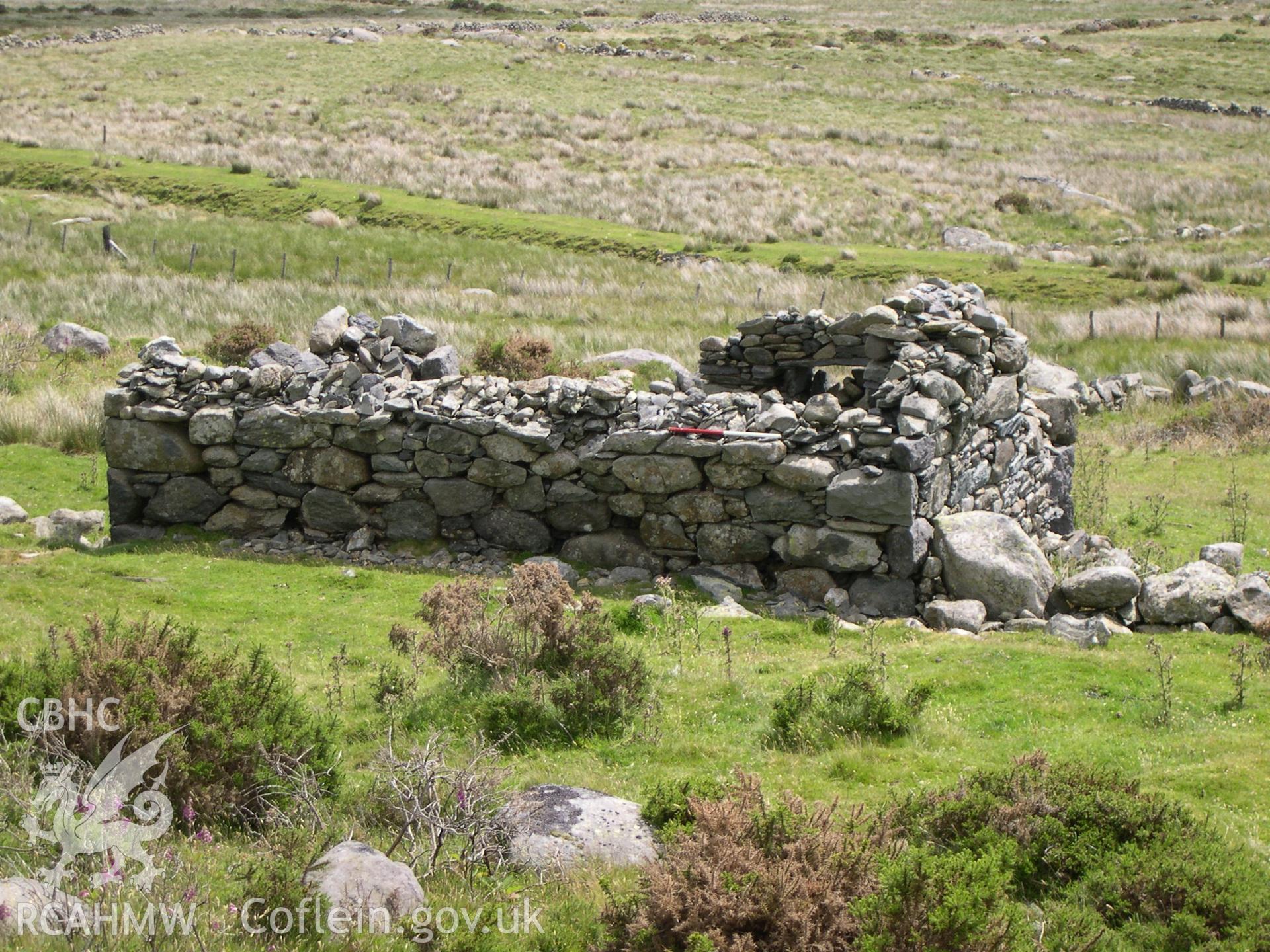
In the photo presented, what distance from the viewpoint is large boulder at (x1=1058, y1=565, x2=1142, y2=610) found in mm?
13430

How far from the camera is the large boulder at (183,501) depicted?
52.7 feet

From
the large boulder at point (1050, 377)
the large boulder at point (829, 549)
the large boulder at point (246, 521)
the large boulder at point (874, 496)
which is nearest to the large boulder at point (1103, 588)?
the large boulder at point (874, 496)

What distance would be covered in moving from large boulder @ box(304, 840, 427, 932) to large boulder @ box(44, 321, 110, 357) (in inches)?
805

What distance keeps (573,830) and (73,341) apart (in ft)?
67.3

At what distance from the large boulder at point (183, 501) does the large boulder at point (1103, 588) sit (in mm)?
11483

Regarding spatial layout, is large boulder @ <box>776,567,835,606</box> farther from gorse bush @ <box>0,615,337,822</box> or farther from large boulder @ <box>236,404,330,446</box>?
gorse bush @ <box>0,615,337,822</box>

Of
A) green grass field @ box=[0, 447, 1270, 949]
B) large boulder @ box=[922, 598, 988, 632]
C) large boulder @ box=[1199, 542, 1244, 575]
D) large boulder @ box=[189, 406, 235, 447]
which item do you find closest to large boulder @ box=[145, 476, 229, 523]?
large boulder @ box=[189, 406, 235, 447]

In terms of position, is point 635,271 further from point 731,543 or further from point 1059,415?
point 731,543

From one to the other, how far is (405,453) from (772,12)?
405 ft

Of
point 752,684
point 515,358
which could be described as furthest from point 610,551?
point 515,358

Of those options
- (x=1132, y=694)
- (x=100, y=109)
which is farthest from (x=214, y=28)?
(x=1132, y=694)

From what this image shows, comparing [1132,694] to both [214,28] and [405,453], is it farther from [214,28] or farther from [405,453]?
[214,28]

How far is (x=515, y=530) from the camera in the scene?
15492mm

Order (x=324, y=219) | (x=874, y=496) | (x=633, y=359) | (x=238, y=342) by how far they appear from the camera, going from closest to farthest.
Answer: (x=874, y=496) < (x=238, y=342) < (x=633, y=359) < (x=324, y=219)
